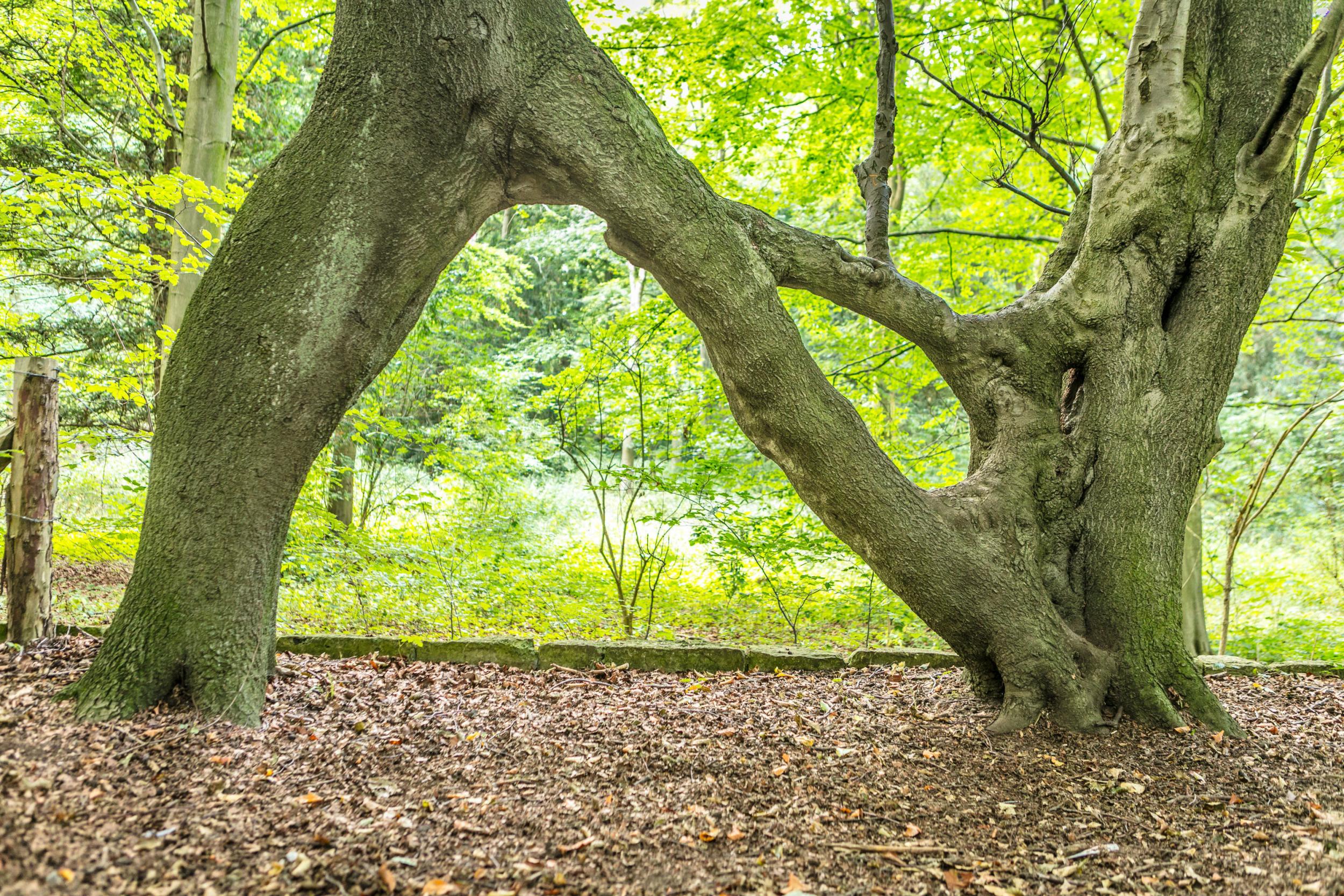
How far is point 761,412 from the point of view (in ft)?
10.3

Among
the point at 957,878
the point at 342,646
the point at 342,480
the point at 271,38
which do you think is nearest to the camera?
the point at 957,878

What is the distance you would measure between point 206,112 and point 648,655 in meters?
5.60

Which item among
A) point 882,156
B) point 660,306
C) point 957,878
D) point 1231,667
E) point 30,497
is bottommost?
point 957,878

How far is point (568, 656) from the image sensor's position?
4.34m

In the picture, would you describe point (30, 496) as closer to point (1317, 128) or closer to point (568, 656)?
point (568, 656)

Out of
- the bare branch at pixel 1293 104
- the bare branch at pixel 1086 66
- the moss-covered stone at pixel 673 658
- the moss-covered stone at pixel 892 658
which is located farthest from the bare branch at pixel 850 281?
the bare branch at pixel 1086 66

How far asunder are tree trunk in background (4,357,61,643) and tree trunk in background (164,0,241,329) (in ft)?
8.50

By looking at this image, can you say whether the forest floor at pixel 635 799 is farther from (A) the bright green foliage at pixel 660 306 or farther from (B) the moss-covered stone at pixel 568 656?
(A) the bright green foliage at pixel 660 306

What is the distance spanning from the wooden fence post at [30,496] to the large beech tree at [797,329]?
1.00 meters

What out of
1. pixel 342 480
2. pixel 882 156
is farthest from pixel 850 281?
pixel 342 480

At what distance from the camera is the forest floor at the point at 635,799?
2.04 meters

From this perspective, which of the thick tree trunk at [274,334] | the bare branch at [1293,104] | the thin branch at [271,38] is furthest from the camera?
the thin branch at [271,38]

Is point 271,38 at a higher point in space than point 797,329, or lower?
higher

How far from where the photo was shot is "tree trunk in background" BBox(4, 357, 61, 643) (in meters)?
3.39
